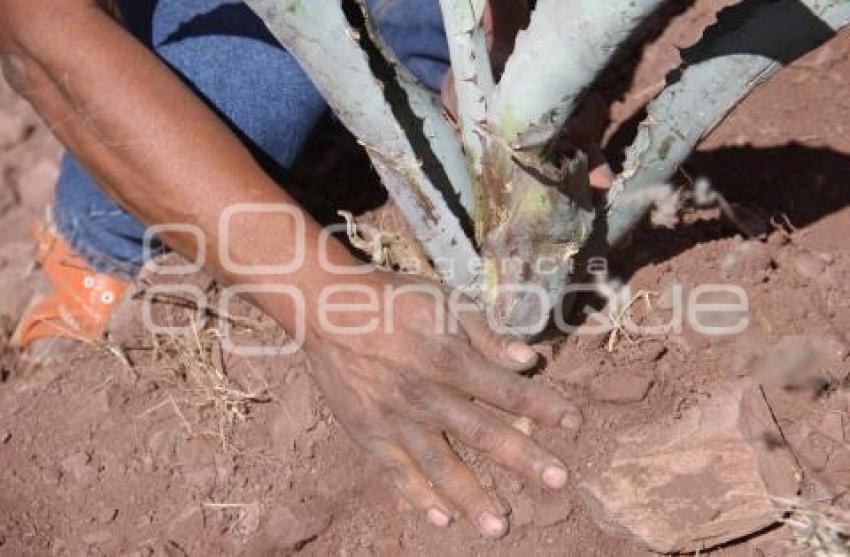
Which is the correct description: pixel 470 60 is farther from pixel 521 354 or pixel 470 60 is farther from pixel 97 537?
pixel 97 537

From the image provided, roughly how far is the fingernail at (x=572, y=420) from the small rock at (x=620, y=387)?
48mm

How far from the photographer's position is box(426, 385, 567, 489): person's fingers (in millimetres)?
1498

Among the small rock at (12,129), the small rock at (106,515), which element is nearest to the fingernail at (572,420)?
the small rock at (106,515)

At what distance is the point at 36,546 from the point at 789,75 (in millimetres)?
1467

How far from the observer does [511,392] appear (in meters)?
1.50

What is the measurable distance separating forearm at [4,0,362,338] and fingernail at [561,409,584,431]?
1.22 feet

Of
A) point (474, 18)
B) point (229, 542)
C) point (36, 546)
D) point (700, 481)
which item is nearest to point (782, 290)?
point (700, 481)

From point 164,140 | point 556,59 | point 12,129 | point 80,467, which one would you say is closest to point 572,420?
point 556,59

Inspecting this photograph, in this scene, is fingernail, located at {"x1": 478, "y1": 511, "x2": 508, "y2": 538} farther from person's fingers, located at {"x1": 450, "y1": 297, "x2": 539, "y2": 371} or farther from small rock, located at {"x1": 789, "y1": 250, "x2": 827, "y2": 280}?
small rock, located at {"x1": 789, "y1": 250, "x2": 827, "y2": 280}

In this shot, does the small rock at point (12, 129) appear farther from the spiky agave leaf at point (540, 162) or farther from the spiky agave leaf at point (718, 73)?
the spiky agave leaf at point (718, 73)

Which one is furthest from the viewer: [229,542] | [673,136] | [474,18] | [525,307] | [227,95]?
[227,95]

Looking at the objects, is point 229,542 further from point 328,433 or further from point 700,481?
point 700,481

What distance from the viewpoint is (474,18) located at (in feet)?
4.11

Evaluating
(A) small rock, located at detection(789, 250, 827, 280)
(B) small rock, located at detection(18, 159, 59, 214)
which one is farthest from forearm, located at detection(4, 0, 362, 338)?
(B) small rock, located at detection(18, 159, 59, 214)
